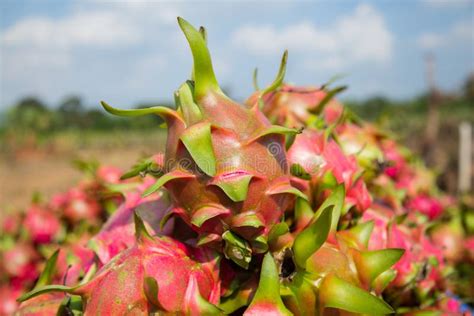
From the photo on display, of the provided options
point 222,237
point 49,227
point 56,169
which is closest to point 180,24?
point 222,237

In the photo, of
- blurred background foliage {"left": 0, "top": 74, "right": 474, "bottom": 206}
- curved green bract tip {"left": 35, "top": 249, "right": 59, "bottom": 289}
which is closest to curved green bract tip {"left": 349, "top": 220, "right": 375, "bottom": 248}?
curved green bract tip {"left": 35, "top": 249, "right": 59, "bottom": 289}

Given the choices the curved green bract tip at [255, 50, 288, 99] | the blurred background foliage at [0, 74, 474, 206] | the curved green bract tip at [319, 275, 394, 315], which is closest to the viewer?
the curved green bract tip at [319, 275, 394, 315]

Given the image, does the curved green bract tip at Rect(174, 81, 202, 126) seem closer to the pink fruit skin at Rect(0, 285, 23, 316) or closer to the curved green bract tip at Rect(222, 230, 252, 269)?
the curved green bract tip at Rect(222, 230, 252, 269)

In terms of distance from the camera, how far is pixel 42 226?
2.43 meters

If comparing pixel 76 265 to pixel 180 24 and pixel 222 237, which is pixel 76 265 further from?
pixel 180 24

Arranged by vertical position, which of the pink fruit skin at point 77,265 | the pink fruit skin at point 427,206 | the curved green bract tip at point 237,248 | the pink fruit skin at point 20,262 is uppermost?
the curved green bract tip at point 237,248

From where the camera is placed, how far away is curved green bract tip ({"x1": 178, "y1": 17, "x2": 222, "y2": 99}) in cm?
92

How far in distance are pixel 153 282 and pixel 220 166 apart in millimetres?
256

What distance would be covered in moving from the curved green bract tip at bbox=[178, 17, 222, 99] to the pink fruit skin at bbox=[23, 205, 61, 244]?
182 centimetres

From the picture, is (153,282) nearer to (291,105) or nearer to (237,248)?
(237,248)

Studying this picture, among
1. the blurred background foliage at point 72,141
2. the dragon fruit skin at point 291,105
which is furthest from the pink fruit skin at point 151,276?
the blurred background foliage at point 72,141

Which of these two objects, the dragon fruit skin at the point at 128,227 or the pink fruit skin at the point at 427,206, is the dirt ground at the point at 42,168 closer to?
the pink fruit skin at the point at 427,206

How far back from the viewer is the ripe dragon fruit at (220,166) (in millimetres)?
889

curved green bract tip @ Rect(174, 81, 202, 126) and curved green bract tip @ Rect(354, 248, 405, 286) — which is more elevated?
curved green bract tip @ Rect(174, 81, 202, 126)
